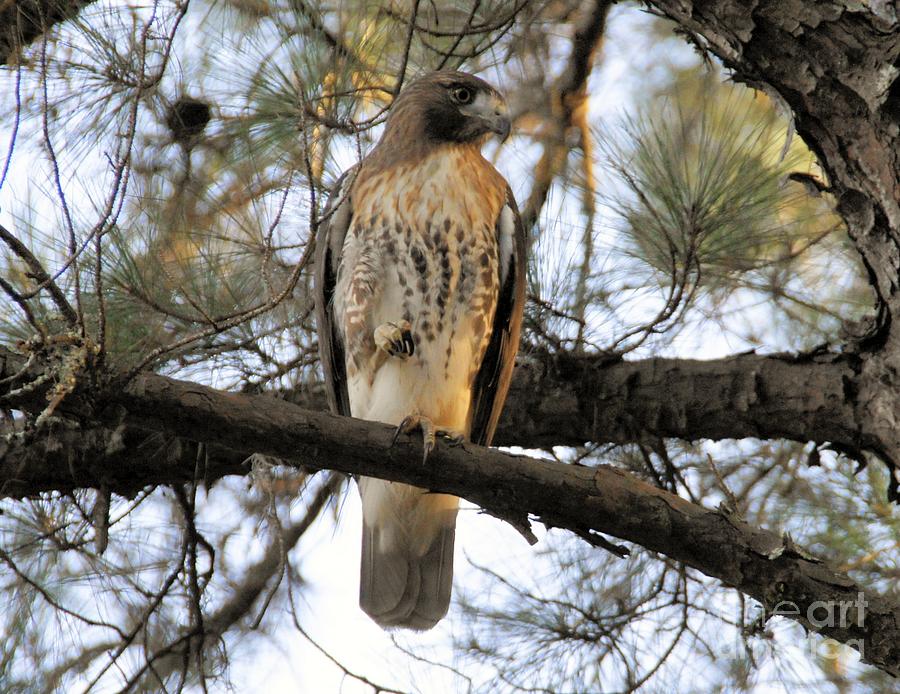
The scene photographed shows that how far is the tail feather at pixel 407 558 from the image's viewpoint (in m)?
3.39

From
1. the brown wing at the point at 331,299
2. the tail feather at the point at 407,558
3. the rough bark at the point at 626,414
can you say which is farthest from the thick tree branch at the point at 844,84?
the tail feather at the point at 407,558

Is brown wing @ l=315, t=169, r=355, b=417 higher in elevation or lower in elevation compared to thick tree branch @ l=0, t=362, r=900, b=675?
higher

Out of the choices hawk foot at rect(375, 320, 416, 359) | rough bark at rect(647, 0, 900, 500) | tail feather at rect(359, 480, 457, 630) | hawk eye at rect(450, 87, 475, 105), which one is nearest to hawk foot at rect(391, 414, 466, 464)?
hawk foot at rect(375, 320, 416, 359)

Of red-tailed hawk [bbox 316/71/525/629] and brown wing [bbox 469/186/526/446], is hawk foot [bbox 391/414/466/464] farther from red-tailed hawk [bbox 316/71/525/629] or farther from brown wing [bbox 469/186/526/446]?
brown wing [bbox 469/186/526/446]

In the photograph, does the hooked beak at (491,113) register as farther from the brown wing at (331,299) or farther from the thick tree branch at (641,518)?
the thick tree branch at (641,518)

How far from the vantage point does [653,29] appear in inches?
185

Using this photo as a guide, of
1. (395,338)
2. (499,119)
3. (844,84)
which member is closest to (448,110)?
(499,119)

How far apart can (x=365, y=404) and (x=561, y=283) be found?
0.82 meters

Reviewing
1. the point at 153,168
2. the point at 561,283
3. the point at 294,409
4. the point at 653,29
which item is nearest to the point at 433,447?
the point at 294,409

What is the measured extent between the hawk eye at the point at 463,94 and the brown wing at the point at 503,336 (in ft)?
1.39

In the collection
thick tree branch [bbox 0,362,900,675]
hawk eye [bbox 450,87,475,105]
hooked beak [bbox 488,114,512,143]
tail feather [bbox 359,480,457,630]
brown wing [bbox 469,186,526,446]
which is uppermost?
hawk eye [bbox 450,87,475,105]

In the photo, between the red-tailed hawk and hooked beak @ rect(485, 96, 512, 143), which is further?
hooked beak @ rect(485, 96, 512, 143)

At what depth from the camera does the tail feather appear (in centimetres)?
339

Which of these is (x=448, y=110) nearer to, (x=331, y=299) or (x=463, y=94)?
(x=463, y=94)
